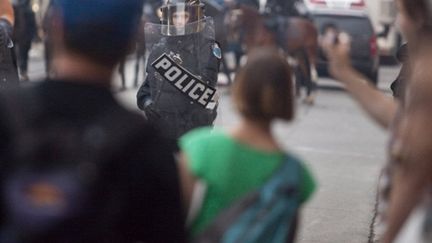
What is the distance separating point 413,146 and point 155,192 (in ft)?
2.65

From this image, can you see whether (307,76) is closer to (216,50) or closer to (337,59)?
(216,50)

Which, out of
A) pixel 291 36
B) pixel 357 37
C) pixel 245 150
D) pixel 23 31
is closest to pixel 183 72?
pixel 245 150

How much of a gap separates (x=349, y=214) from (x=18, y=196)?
623 centimetres

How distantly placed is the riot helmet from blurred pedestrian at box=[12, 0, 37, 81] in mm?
11197

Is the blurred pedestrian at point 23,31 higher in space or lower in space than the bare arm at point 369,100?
lower

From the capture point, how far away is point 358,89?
3.88m

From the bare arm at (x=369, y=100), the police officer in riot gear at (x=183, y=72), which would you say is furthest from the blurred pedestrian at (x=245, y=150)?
the police officer in riot gear at (x=183, y=72)

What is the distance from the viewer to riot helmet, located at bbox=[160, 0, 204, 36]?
251 inches

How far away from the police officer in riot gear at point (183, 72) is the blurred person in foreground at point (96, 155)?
3.39m

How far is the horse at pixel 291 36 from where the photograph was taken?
719 inches

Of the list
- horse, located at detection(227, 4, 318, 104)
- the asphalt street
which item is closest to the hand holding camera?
the asphalt street

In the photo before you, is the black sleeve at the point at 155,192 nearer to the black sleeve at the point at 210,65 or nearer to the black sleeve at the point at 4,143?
the black sleeve at the point at 4,143

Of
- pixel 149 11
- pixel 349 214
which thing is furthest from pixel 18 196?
pixel 149 11

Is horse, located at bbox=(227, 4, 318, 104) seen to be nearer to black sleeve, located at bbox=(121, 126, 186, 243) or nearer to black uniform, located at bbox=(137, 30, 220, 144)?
black uniform, located at bbox=(137, 30, 220, 144)
